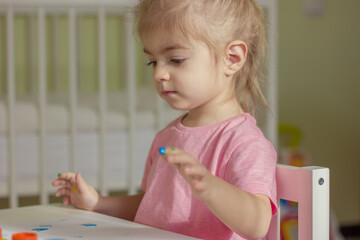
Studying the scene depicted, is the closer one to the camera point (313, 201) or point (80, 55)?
point (313, 201)

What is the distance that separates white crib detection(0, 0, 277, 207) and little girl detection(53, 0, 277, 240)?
73 cm

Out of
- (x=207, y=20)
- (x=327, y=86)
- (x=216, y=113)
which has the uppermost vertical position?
(x=327, y=86)

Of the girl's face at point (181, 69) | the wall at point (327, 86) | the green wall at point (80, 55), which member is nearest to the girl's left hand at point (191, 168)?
the girl's face at point (181, 69)

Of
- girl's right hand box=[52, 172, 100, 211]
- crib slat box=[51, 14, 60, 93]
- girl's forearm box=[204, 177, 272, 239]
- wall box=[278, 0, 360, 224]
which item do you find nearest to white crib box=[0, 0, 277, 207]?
girl's right hand box=[52, 172, 100, 211]

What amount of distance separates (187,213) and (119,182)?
0.96 metres

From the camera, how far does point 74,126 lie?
1.67m

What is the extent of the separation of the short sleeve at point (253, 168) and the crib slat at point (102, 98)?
0.89m

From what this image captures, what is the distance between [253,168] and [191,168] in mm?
168

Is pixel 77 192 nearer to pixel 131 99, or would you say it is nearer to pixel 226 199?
pixel 226 199

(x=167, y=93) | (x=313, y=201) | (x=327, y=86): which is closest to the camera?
(x=313, y=201)

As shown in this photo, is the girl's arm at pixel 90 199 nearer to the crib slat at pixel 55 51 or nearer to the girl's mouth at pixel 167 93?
the girl's mouth at pixel 167 93

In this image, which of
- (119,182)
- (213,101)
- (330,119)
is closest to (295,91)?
(330,119)

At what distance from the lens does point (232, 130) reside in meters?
0.85

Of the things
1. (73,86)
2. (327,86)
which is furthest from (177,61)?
(327,86)
